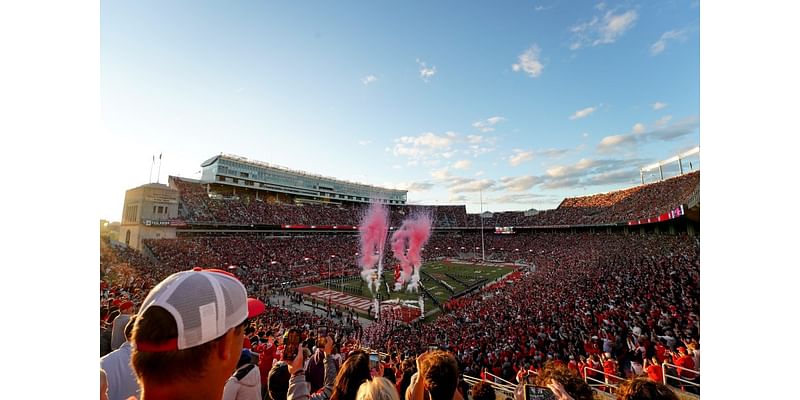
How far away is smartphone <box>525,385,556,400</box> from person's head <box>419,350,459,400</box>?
1.90 feet

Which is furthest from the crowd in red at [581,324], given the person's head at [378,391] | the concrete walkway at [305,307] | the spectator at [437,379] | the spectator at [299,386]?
the person's head at [378,391]

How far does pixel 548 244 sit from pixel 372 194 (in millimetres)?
47145

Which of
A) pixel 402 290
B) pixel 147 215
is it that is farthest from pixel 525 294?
pixel 147 215

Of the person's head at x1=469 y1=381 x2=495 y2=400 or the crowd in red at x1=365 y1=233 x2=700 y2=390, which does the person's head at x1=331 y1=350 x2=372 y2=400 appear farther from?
the crowd in red at x1=365 y1=233 x2=700 y2=390

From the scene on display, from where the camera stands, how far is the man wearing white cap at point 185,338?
1441 millimetres

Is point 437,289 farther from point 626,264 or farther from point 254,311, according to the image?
point 254,311

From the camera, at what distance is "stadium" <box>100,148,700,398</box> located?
10.9 m

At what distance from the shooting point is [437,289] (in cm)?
3077

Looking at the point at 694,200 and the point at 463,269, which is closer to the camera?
the point at 694,200

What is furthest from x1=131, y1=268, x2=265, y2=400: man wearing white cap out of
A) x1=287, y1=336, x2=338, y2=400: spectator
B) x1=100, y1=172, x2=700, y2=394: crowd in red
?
x1=100, y1=172, x2=700, y2=394: crowd in red

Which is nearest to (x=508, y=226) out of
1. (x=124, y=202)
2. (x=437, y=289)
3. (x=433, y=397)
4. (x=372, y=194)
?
(x=372, y=194)

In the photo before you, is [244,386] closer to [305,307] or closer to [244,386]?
[244,386]

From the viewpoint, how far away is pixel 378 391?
2014mm

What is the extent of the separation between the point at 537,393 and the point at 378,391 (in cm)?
139
